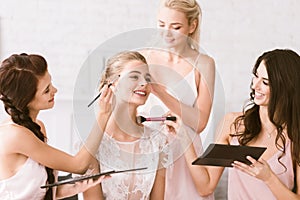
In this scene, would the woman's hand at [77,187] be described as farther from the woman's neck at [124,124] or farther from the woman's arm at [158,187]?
the woman's arm at [158,187]

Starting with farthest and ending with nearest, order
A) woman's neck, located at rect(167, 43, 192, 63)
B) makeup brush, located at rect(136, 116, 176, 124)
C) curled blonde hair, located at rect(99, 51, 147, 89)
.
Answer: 1. woman's neck, located at rect(167, 43, 192, 63)
2. makeup brush, located at rect(136, 116, 176, 124)
3. curled blonde hair, located at rect(99, 51, 147, 89)

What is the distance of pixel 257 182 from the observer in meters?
2.44

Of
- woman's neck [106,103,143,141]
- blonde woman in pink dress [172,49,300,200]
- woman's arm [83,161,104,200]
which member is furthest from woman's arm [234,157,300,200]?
woman's arm [83,161,104,200]

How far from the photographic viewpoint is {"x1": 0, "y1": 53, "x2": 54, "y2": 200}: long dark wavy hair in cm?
190

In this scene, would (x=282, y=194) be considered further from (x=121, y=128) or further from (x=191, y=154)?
(x=121, y=128)

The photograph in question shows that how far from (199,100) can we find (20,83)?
755 mm

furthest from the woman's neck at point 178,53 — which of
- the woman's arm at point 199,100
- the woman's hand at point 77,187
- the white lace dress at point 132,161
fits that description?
the woman's hand at point 77,187

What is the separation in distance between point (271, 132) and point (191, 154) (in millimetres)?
336

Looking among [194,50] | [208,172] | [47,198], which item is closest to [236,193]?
[208,172]

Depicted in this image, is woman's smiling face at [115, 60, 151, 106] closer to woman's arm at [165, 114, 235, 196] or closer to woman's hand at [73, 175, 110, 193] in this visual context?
woman's hand at [73, 175, 110, 193]

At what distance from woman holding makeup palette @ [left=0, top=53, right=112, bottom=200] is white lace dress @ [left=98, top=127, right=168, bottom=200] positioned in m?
0.16

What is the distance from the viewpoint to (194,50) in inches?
95.6

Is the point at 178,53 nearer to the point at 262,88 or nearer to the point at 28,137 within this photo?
the point at 262,88

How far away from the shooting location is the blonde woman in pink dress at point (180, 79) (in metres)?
2.18
